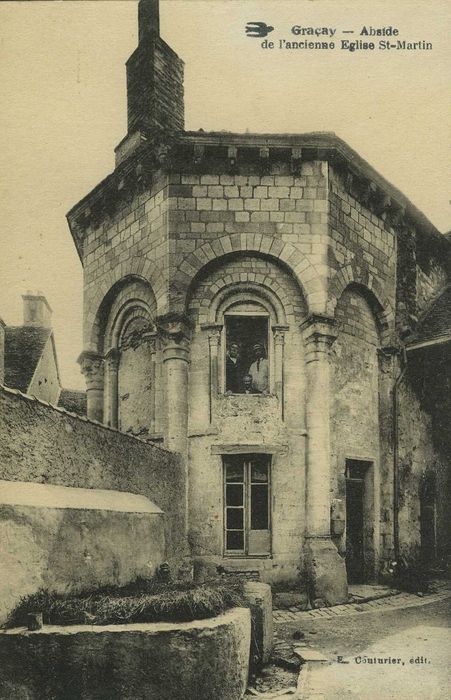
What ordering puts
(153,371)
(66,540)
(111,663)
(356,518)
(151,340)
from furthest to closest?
(356,518), (151,340), (153,371), (66,540), (111,663)

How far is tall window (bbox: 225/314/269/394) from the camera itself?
31.9ft

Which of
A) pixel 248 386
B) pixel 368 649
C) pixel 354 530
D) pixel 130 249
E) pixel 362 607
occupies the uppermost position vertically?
pixel 130 249

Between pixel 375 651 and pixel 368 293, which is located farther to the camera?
pixel 368 293

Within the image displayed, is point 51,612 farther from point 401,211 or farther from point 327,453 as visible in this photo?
point 401,211

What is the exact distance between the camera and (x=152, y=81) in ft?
35.6

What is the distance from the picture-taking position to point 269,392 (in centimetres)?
957

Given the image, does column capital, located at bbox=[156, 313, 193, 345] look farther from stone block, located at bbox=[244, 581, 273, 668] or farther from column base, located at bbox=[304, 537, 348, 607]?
stone block, located at bbox=[244, 581, 273, 668]

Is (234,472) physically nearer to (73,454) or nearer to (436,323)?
(73,454)

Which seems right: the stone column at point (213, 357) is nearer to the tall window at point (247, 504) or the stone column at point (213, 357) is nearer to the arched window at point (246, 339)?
the arched window at point (246, 339)

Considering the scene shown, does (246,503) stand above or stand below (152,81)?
below

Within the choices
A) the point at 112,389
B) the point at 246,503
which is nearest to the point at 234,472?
the point at 246,503

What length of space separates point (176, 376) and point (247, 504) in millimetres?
2311

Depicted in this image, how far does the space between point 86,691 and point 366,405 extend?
7.50 meters

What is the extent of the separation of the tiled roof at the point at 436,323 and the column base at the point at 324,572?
4.57m
